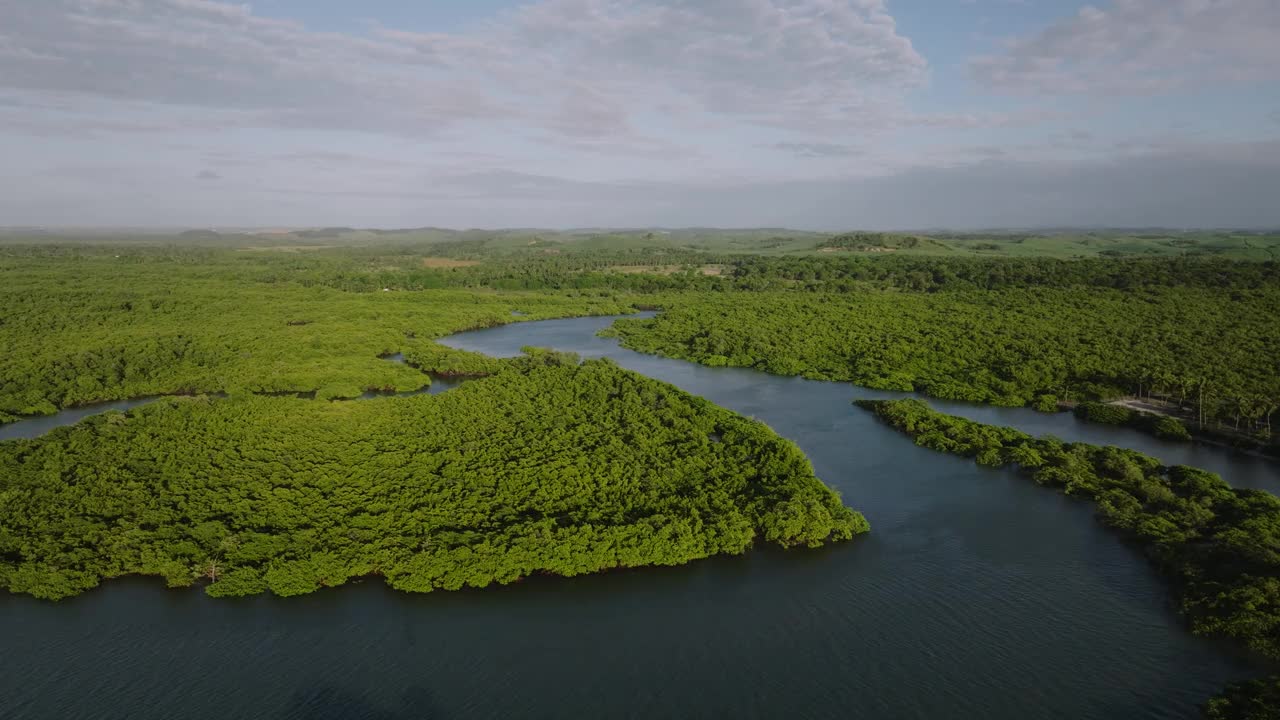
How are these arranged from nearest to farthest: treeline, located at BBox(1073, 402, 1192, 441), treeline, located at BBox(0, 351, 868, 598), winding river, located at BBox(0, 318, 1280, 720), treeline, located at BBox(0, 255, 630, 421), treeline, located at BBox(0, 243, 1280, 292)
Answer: winding river, located at BBox(0, 318, 1280, 720) → treeline, located at BBox(0, 351, 868, 598) → treeline, located at BBox(1073, 402, 1192, 441) → treeline, located at BBox(0, 255, 630, 421) → treeline, located at BBox(0, 243, 1280, 292)

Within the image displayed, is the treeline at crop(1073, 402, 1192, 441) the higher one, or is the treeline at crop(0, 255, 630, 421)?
the treeline at crop(0, 255, 630, 421)

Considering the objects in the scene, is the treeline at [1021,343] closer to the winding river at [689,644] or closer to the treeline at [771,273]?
the treeline at [771,273]

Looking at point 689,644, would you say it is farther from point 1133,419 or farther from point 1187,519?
point 1133,419

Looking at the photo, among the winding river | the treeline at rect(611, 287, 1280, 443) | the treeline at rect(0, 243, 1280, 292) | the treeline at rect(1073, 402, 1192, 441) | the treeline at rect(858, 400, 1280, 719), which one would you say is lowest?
the winding river

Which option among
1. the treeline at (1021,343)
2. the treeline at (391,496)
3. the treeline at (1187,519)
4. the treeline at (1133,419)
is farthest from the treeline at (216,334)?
the treeline at (1133,419)

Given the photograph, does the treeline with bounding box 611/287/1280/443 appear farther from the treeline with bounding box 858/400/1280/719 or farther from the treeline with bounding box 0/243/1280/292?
the treeline with bounding box 0/243/1280/292

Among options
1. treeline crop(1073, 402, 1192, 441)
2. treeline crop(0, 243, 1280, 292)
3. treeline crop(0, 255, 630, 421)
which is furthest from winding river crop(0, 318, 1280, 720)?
treeline crop(0, 243, 1280, 292)

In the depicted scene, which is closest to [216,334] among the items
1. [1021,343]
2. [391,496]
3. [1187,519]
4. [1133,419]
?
[391,496]
